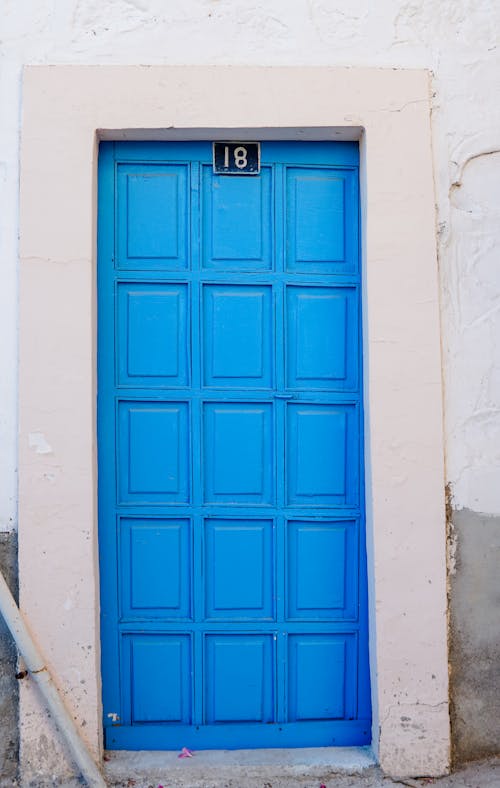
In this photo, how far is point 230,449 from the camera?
327cm

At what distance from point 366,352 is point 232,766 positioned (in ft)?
5.71

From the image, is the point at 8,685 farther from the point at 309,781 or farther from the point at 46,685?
the point at 309,781

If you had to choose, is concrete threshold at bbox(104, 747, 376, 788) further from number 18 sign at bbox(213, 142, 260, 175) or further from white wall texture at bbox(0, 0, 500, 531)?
number 18 sign at bbox(213, 142, 260, 175)

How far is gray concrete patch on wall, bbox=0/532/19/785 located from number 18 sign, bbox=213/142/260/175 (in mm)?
1700

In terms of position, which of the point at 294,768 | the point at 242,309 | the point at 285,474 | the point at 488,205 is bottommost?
the point at 294,768

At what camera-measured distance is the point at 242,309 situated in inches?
128

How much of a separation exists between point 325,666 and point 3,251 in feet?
7.02

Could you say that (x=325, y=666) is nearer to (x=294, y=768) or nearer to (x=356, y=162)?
(x=294, y=768)

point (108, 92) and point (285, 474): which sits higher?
point (108, 92)

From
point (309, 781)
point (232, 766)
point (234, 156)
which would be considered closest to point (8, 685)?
point (232, 766)

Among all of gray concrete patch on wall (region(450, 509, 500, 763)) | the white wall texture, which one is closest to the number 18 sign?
the white wall texture

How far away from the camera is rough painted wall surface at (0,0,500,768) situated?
310cm

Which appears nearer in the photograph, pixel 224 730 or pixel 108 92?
pixel 108 92

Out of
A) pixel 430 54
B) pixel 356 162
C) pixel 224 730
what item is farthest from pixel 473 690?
pixel 430 54
